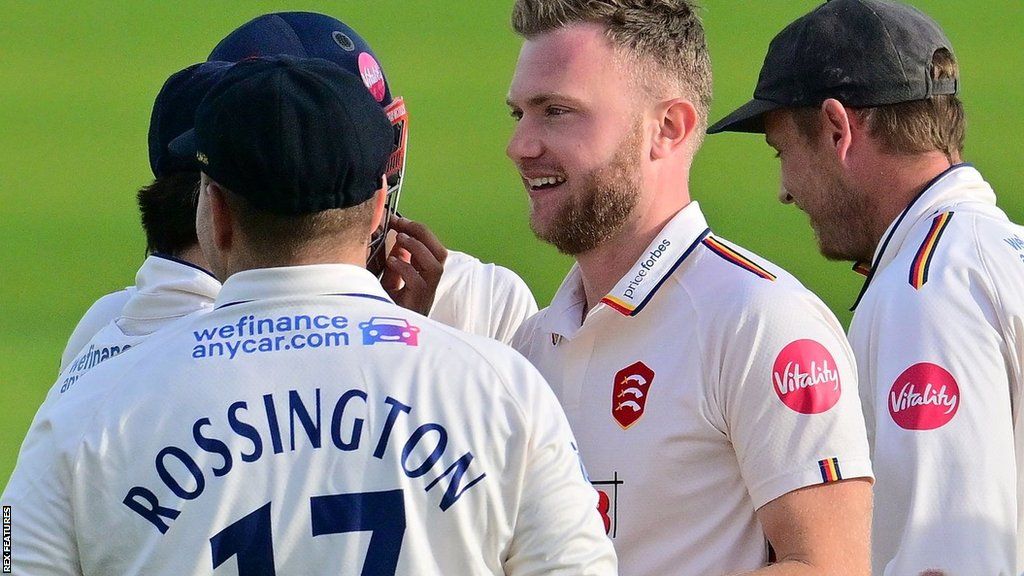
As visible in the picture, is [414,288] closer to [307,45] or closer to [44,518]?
[307,45]

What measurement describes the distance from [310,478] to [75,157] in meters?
3.83

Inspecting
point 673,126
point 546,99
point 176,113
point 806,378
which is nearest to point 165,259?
point 176,113

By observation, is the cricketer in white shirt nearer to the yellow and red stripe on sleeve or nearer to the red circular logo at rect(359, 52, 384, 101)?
the red circular logo at rect(359, 52, 384, 101)

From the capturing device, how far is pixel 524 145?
1.72m

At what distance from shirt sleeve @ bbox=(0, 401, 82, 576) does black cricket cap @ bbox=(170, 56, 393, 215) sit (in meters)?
0.27

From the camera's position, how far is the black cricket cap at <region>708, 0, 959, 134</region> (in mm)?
2078

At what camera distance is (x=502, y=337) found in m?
2.06

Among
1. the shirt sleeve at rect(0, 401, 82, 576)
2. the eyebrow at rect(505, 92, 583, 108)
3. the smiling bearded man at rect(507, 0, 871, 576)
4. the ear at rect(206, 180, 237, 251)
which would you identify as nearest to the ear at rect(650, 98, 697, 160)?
the smiling bearded man at rect(507, 0, 871, 576)

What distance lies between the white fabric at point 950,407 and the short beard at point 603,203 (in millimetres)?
432

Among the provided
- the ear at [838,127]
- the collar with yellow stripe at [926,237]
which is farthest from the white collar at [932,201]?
the ear at [838,127]

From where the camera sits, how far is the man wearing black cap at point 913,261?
5.80 ft

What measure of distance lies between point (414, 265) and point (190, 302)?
43 centimetres

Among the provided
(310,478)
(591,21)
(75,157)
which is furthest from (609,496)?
(75,157)

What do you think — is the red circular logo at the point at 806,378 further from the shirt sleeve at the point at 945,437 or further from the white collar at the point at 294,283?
the white collar at the point at 294,283
